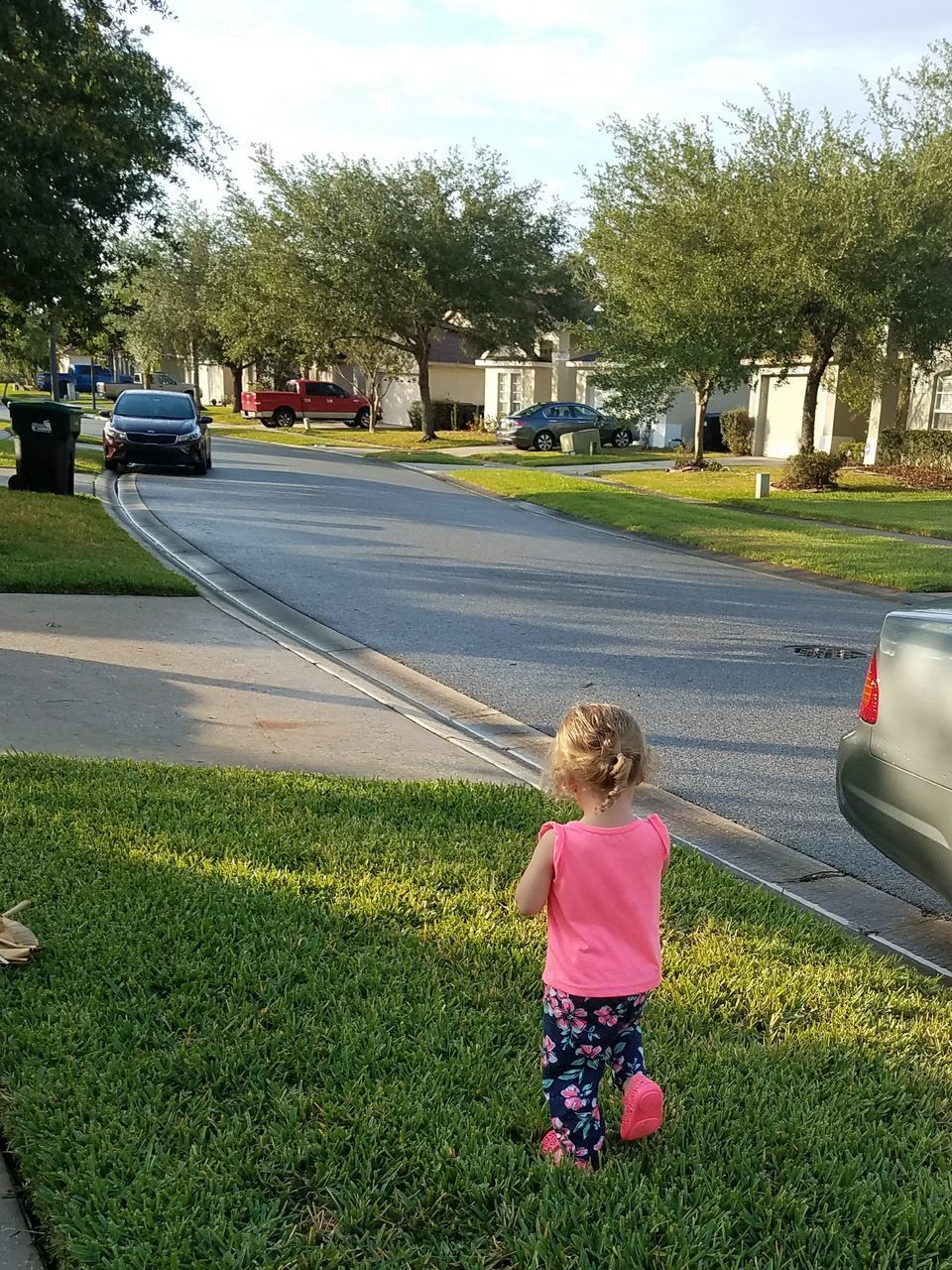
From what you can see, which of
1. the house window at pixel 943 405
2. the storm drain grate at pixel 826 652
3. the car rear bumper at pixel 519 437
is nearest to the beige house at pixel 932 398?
the house window at pixel 943 405

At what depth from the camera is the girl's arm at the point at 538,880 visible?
2531 millimetres

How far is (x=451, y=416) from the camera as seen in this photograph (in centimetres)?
4628

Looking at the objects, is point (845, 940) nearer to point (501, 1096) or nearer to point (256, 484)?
point (501, 1096)

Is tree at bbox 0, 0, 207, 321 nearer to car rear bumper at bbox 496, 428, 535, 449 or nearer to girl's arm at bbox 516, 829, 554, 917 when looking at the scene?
girl's arm at bbox 516, 829, 554, 917

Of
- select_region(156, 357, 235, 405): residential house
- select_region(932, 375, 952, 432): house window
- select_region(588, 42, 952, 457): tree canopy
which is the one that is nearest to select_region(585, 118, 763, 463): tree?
select_region(588, 42, 952, 457): tree canopy

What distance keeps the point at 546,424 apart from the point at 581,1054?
35.1 metres

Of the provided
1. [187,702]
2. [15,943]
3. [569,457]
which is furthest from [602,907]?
[569,457]

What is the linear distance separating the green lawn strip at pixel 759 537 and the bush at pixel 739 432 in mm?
13486

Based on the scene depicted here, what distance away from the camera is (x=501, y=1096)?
289 cm

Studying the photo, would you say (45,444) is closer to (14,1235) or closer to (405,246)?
(14,1235)

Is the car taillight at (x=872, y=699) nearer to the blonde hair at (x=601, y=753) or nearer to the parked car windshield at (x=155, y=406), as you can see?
the blonde hair at (x=601, y=753)

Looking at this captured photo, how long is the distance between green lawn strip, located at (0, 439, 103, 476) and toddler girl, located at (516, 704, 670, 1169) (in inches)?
758

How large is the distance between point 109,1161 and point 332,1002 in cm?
84

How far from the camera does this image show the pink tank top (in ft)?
8.32
